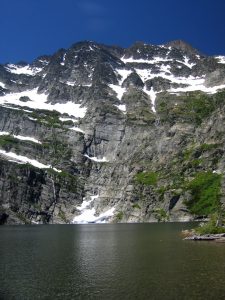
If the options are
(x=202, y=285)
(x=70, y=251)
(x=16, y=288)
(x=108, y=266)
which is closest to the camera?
(x=202, y=285)

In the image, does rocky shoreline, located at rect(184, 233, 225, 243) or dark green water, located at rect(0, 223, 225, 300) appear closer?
dark green water, located at rect(0, 223, 225, 300)

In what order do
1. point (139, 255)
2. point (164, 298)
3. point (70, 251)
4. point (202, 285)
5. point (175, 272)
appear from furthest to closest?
1. point (70, 251)
2. point (139, 255)
3. point (175, 272)
4. point (202, 285)
5. point (164, 298)

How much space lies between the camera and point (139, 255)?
91.5 metres

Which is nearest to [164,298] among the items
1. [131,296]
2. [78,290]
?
[131,296]

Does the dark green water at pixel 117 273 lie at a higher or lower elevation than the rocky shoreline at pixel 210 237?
lower

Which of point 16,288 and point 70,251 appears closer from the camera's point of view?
point 16,288

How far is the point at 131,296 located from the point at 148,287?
4890 mm

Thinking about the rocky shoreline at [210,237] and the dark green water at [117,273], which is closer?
the dark green water at [117,273]

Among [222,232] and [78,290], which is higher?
[222,232]

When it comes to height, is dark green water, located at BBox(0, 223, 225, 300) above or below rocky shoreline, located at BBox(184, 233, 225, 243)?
below

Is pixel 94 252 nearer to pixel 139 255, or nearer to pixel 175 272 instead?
pixel 139 255

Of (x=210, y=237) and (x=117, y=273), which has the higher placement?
(x=210, y=237)

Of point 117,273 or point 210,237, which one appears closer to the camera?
point 117,273

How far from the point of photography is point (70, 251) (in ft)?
349
